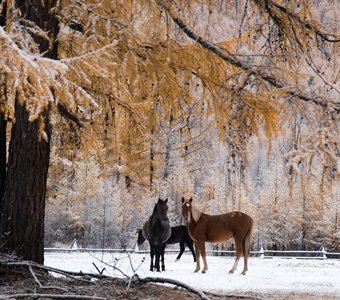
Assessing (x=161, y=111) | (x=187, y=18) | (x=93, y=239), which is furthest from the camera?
(x=93, y=239)

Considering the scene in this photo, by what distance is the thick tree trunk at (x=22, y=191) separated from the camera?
6.23 meters

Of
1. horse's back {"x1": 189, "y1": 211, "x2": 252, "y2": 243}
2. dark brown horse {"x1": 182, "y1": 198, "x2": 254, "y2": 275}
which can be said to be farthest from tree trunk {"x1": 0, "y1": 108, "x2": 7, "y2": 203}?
horse's back {"x1": 189, "y1": 211, "x2": 252, "y2": 243}

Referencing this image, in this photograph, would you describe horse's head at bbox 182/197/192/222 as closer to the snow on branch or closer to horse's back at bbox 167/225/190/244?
horse's back at bbox 167/225/190/244

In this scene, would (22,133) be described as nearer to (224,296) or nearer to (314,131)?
(224,296)

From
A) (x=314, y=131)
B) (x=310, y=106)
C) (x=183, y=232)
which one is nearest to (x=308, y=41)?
(x=310, y=106)

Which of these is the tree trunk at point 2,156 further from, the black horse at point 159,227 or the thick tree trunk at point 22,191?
the black horse at point 159,227

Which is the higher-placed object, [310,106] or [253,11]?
[253,11]

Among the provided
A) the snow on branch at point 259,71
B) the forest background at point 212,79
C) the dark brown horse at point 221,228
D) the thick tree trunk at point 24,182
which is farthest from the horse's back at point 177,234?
the snow on branch at point 259,71

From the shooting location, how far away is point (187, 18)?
6.74 m

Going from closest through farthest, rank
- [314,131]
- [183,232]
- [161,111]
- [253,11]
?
[314,131], [253,11], [161,111], [183,232]

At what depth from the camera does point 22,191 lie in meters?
6.22

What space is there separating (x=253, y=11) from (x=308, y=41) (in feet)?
2.29

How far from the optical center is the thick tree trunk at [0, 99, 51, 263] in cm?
623

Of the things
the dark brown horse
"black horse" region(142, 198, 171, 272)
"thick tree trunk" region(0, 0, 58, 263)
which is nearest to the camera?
"thick tree trunk" region(0, 0, 58, 263)
